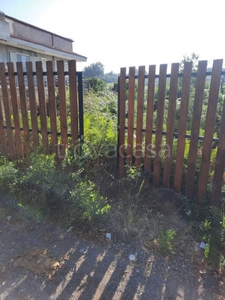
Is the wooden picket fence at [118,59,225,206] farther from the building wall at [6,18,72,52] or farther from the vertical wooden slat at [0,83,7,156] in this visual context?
the building wall at [6,18,72,52]

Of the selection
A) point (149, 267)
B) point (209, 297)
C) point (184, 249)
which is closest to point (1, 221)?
point (149, 267)

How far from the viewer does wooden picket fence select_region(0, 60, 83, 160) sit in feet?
10.7

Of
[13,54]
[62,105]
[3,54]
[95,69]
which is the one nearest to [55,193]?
[62,105]

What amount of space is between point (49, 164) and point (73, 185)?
0.44 meters

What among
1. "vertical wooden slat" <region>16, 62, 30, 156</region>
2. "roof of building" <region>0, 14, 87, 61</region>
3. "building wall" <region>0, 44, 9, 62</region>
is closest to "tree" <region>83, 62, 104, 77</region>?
"roof of building" <region>0, 14, 87, 61</region>

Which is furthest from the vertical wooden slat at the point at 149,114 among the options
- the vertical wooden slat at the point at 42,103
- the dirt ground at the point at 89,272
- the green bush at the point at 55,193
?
the vertical wooden slat at the point at 42,103

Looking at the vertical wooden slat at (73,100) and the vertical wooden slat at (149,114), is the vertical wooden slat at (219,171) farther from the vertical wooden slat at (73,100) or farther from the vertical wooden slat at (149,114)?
the vertical wooden slat at (73,100)

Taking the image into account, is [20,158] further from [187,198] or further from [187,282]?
[187,282]

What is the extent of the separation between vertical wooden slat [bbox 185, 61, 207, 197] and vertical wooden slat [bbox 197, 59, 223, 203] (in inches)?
4.0

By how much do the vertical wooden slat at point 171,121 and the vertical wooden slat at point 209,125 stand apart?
425 millimetres

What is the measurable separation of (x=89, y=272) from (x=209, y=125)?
82.6 inches

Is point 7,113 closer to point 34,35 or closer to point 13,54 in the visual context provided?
point 13,54

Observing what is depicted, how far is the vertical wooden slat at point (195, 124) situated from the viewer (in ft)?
8.23

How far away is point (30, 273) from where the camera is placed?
190 cm
